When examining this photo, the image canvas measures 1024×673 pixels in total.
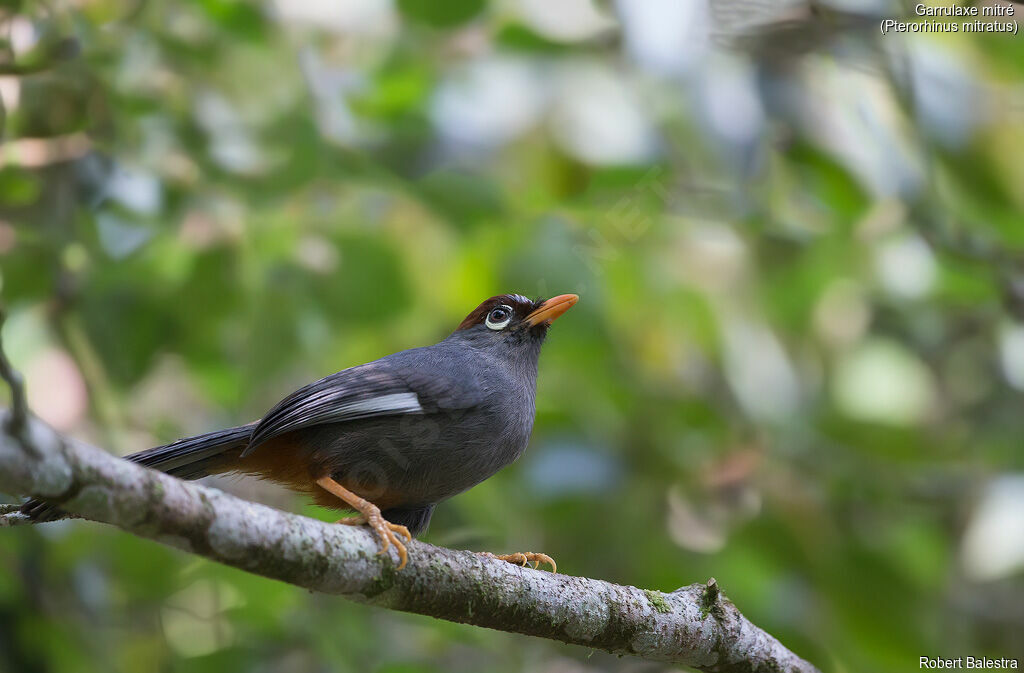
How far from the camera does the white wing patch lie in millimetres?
3199

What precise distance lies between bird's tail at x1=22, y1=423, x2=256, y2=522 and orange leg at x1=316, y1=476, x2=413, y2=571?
0.32 m

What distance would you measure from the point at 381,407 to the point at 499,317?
104cm

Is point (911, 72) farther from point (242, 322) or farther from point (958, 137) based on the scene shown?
point (242, 322)

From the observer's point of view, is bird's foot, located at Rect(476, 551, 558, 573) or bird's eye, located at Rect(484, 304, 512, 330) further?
bird's eye, located at Rect(484, 304, 512, 330)

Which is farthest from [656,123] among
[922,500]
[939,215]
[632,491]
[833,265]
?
[922,500]

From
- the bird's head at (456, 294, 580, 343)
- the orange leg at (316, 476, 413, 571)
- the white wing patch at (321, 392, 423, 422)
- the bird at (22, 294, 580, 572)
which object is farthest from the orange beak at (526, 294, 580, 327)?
the orange leg at (316, 476, 413, 571)

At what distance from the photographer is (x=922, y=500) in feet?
18.4

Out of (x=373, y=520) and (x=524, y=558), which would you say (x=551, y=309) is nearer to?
(x=524, y=558)

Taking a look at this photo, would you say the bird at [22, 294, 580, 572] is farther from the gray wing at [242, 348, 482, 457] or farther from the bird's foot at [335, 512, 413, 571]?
the bird's foot at [335, 512, 413, 571]

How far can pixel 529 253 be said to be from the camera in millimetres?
4496

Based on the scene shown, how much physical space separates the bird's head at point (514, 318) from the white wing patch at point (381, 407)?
31.9 inches

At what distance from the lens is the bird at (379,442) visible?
3.20 meters

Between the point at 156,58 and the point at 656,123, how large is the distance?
2559 millimetres

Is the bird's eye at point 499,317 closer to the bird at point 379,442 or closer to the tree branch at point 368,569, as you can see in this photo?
the bird at point 379,442
